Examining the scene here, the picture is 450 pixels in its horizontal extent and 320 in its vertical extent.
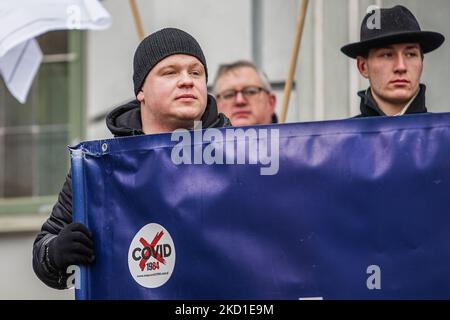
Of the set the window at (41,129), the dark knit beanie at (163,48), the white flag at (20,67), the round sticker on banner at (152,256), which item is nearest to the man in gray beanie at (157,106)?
the dark knit beanie at (163,48)

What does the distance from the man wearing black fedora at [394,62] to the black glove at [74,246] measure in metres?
1.13

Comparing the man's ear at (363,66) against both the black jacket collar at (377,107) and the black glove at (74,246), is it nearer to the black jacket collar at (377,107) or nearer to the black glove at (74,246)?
the black jacket collar at (377,107)

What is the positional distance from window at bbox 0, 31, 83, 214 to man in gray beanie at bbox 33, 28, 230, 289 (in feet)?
13.7

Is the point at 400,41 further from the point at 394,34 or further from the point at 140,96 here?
the point at 140,96

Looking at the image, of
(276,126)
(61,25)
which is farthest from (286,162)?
(61,25)

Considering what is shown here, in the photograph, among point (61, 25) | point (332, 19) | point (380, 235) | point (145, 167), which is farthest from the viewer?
point (332, 19)

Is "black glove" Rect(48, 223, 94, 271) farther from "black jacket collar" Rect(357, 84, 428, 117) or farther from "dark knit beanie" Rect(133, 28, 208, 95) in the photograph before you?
"black jacket collar" Rect(357, 84, 428, 117)

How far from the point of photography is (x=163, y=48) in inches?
154

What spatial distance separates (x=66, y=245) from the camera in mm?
3545

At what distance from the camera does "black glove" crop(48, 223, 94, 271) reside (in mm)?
3529

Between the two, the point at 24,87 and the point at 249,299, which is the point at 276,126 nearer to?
the point at 249,299

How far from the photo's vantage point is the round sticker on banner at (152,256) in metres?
3.40

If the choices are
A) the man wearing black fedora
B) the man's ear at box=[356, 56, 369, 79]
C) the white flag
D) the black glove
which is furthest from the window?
the black glove
